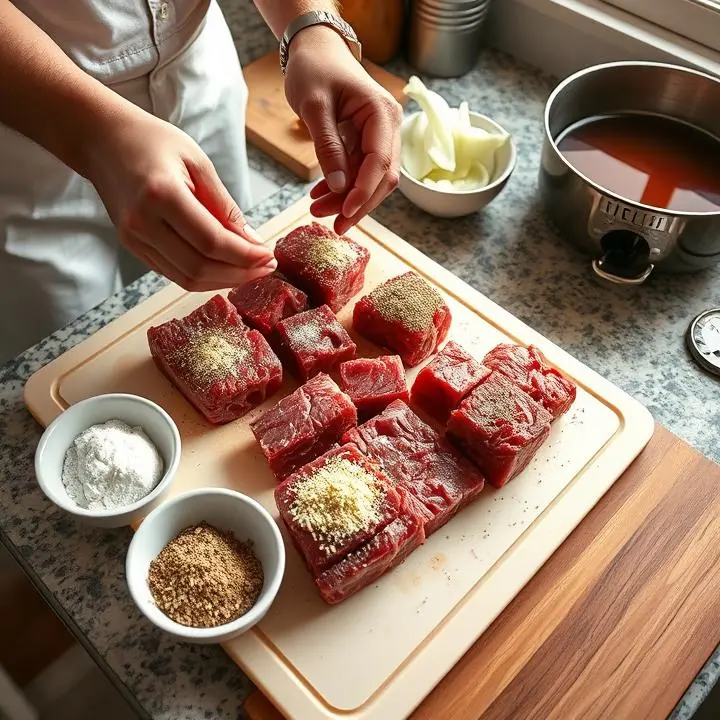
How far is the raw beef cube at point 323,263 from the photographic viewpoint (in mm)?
1568

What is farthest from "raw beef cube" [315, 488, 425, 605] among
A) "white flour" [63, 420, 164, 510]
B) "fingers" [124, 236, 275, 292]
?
"fingers" [124, 236, 275, 292]

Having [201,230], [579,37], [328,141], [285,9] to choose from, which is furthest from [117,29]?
[579,37]

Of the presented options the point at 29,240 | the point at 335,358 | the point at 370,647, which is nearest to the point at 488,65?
the point at 335,358

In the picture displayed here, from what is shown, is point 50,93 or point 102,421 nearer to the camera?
point 50,93

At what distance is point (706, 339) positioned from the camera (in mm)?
1664

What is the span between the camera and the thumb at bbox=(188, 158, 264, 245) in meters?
1.22

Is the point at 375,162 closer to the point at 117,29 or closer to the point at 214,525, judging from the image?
the point at 117,29

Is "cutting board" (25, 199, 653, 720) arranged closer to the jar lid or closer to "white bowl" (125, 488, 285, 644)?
"white bowl" (125, 488, 285, 644)

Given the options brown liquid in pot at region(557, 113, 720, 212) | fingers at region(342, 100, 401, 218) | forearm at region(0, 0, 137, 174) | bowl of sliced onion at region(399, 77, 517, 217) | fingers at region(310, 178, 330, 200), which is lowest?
bowl of sliced onion at region(399, 77, 517, 217)

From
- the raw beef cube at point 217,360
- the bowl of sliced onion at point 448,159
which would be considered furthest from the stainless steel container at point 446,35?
the raw beef cube at point 217,360

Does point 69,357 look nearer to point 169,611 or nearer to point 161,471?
point 161,471

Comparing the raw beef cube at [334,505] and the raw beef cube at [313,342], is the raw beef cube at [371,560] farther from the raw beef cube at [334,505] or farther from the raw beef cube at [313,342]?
the raw beef cube at [313,342]

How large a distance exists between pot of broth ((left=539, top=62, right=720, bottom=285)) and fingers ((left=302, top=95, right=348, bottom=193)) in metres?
0.48

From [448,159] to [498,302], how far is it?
347 mm
